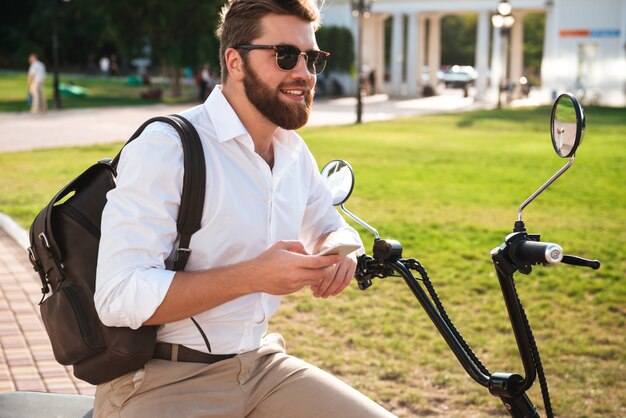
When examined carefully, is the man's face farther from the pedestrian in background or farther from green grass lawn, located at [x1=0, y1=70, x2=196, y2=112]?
green grass lawn, located at [x1=0, y1=70, x2=196, y2=112]

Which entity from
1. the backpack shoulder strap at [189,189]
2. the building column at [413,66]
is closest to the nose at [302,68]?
the backpack shoulder strap at [189,189]

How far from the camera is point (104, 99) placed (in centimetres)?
4253

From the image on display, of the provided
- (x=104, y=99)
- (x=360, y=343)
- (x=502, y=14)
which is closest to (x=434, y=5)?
(x=502, y=14)

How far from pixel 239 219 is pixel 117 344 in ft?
1.58

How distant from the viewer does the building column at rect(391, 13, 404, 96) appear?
2309 inches

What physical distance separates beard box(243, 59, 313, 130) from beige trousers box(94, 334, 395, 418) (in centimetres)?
70

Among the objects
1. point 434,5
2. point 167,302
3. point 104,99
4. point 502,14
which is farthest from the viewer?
point 434,5

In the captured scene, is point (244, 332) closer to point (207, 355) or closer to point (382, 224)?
point (207, 355)

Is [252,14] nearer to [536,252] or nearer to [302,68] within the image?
[302,68]

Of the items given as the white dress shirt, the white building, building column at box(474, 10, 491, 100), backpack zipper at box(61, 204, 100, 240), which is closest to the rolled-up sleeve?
the white dress shirt

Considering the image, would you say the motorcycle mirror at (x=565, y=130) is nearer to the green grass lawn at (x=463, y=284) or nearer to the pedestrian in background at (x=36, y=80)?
the green grass lawn at (x=463, y=284)

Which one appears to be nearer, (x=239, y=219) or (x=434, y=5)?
(x=239, y=219)

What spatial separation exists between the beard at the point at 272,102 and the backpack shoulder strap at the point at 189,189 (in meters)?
0.27

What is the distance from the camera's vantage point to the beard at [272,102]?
2586 millimetres
